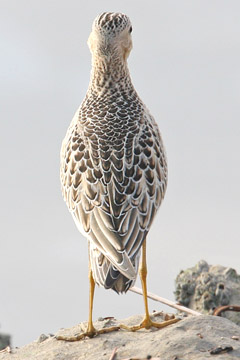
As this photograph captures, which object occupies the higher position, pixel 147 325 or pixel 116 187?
pixel 116 187

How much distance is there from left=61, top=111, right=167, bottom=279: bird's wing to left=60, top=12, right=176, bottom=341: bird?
10 mm

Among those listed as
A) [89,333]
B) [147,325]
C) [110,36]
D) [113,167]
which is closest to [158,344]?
[147,325]

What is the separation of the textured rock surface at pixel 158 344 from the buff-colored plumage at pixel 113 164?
692 millimetres

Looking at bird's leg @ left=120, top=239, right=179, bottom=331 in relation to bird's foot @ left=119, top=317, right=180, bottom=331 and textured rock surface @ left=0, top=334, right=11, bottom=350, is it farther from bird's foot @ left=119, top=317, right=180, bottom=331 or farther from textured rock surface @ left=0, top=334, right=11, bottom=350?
textured rock surface @ left=0, top=334, right=11, bottom=350

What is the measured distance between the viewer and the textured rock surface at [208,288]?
12.2 metres

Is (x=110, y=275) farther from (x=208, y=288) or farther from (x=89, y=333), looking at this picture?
(x=208, y=288)

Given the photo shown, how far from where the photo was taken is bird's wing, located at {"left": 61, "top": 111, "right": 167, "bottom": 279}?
8.88 m

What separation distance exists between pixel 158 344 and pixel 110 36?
4257mm

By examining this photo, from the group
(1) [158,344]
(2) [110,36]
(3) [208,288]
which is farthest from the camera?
(3) [208,288]

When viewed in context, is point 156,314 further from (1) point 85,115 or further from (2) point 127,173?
(1) point 85,115

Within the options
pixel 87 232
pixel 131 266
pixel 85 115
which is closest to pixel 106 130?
pixel 85 115

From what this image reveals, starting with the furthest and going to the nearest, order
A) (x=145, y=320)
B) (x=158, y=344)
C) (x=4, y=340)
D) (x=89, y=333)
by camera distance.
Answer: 1. (x=4, y=340)
2. (x=145, y=320)
3. (x=89, y=333)
4. (x=158, y=344)

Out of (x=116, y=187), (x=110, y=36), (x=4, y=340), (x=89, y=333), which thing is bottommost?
(x=4, y=340)

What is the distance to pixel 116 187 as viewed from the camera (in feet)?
30.6
